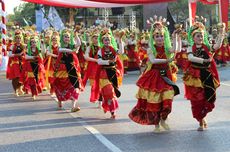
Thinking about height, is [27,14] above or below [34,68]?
above

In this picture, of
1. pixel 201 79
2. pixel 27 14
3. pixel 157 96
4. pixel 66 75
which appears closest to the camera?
pixel 157 96

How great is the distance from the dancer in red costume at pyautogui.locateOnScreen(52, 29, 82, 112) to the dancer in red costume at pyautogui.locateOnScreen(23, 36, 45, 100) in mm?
2350

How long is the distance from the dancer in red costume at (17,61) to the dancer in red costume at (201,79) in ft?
22.9

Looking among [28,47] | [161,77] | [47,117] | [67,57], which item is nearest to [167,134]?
[161,77]

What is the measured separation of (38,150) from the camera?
7.48 meters

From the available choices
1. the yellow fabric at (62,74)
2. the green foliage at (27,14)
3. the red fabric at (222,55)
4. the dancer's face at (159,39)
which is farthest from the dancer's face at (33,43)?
the green foliage at (27,14)

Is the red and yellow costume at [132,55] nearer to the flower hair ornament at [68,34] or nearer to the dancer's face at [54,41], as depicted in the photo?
the dancer's face at [54,41]

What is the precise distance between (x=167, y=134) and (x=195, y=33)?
1709 millimetres

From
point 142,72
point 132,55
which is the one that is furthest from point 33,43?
point 132,55

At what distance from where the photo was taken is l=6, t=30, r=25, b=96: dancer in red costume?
14494mm

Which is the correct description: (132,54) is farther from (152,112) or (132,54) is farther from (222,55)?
(152,112)

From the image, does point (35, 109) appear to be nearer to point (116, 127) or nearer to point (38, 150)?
point (116, 127)

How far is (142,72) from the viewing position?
34.3ft

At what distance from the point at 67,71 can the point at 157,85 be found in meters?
3.56
